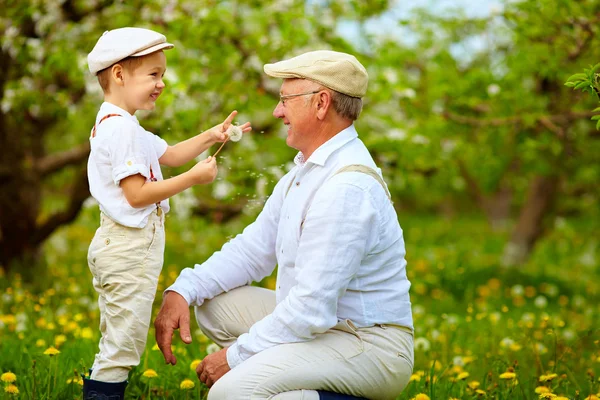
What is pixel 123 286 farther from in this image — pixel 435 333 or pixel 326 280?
pixel 435 333

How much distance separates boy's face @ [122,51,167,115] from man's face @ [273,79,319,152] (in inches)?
18.3

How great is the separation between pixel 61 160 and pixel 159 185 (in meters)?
4.24

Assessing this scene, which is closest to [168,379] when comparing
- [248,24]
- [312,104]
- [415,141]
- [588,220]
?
[312,104]

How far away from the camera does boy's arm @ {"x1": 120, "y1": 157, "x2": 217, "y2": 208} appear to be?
2.79m

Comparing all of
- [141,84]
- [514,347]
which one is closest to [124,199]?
[141,84]

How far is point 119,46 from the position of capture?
2857 mm

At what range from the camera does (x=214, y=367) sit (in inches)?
113

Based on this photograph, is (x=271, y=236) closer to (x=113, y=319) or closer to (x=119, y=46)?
(x=113, y=319)

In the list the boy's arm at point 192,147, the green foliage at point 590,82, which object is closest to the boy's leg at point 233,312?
the boy's arm at point 192,147

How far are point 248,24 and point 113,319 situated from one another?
12.7 ft

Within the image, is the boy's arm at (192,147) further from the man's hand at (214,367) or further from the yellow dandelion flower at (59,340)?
the yellow dandelion flower at (59,340)

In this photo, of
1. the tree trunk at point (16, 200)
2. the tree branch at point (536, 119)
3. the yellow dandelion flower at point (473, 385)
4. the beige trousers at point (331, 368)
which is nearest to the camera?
the beige trousers at point (331, 368)

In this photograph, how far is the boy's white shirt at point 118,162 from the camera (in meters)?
2.82

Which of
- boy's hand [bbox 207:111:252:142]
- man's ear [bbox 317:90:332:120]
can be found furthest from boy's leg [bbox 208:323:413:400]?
boy's hand [bbox 207:111:252:142]
